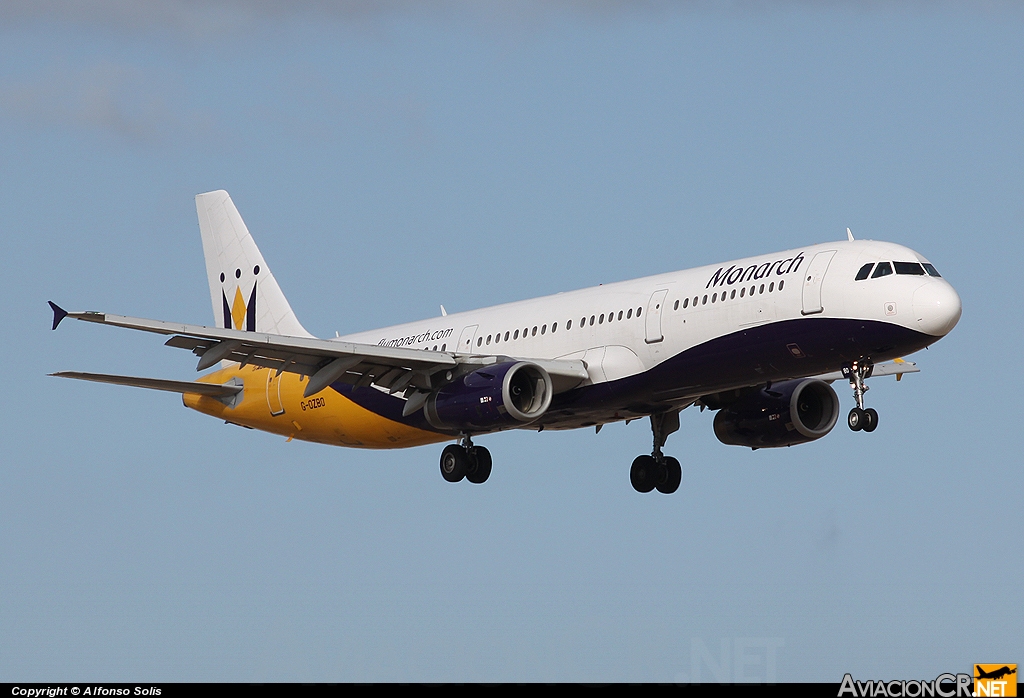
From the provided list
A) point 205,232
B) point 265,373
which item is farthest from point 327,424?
point 205,232

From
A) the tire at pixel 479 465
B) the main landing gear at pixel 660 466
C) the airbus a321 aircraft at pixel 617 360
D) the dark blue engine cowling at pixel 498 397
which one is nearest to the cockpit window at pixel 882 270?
the airbus a321 aircraft at pixel 617 360

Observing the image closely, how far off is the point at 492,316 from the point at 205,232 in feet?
50.8

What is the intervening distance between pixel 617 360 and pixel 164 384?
14.8 m

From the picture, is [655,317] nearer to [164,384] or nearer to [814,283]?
[814,283]

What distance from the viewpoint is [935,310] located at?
137 ft

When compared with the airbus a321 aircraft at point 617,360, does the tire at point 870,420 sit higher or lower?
lower

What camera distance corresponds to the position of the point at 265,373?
54500 millimetres

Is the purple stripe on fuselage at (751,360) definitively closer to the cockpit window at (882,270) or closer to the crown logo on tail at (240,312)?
the cockpit window at (882,270)

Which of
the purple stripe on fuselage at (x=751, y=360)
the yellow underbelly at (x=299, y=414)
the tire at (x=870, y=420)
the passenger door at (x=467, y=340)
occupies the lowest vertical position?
the tire at (x=870, y=420)

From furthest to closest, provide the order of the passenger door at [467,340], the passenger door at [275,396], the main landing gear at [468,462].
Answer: the passenger door at [275,396] → the passenger door at [467,340] → the main landing gear at [468,462]

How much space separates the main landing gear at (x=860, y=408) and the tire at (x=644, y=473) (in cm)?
1001

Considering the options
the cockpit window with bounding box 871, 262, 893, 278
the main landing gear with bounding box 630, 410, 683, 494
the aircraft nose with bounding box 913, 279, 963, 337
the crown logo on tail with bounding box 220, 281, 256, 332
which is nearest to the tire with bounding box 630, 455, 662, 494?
the main landing gear with bounding box 630, 410, 683, 494

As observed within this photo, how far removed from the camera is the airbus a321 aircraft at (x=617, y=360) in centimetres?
4269

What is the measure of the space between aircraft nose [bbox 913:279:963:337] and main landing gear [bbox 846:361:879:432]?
187cm
